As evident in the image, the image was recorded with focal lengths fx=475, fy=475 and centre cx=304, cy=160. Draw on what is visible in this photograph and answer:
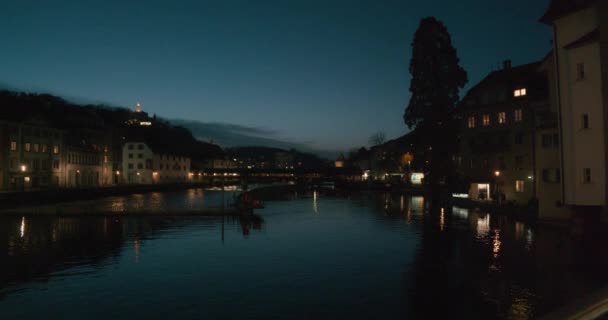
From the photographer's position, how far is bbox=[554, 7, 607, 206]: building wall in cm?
3472

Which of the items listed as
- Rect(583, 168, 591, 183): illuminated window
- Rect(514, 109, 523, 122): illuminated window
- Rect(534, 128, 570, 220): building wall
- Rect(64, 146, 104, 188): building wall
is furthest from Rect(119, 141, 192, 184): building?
Rect(583, 168, 591, 183): illuminated window

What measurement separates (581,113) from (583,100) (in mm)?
969

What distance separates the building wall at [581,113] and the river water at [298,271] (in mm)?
3596

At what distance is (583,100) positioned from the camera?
116 ft

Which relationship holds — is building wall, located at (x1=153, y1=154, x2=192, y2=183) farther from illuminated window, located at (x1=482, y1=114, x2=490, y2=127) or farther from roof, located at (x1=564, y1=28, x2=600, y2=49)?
roof, located at (x1=564, y1=28, x2=600, y2=49)

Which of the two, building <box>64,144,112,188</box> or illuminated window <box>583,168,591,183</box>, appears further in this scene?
building <box>64,144,112,188</box>

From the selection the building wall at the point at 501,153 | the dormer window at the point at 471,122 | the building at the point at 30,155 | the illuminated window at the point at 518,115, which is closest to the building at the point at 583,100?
the building wall at the point at 501,153

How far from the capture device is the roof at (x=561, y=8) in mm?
36619

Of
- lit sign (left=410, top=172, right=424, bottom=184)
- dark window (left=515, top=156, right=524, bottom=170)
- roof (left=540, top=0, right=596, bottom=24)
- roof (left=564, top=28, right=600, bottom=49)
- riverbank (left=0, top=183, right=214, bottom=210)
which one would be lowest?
riverbank (left=0, top=183, right=214, bottom=210)

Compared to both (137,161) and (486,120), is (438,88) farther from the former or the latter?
(137,161)

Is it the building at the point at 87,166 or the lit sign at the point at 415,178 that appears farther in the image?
the lit sign at the point at 415,178

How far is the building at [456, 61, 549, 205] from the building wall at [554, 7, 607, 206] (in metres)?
15.1

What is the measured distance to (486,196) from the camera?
66812 mm

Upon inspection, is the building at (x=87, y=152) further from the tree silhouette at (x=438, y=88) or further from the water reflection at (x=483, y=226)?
the water reflection at (x=483, y=226)
